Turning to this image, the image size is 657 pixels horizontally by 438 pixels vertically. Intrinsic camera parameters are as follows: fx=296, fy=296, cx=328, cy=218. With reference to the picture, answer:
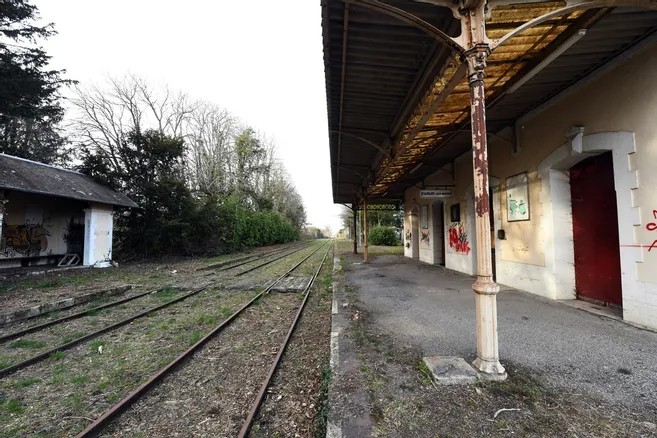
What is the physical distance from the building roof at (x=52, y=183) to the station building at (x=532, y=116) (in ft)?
37.5

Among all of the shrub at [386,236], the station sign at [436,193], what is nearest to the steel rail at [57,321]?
the station sign at [436,193]

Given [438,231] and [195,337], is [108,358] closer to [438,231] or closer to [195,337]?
[195,337]

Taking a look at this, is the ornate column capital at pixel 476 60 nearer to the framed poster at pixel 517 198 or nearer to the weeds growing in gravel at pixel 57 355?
the framed poster at pixel 517 198

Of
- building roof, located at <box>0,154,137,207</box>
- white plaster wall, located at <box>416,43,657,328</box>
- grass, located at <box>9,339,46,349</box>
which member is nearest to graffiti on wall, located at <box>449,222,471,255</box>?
white plaster wall, located at <box>416,43,657,328</box>

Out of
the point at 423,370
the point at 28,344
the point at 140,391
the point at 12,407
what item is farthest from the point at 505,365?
the point at 28,344

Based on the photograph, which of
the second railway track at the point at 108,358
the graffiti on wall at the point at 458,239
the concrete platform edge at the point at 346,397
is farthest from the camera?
the graffiti on wall at the point at 458,239

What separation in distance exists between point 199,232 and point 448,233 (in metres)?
14.5

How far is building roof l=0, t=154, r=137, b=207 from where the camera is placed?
10.7 m

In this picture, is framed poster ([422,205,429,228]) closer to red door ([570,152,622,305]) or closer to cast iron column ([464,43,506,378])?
red door ([570,152,622,305])

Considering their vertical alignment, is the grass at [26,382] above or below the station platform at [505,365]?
below

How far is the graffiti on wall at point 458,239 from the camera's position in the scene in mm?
10357

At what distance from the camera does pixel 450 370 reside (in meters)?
3.16

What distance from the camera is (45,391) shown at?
132 inches

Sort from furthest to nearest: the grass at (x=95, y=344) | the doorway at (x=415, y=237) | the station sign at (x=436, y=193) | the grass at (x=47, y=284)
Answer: the doorway at (x=415, y=237) < the station sign at (x=436, y=193) < the grass at (x=47, y=284) < the grass at (x=95, y=344)
